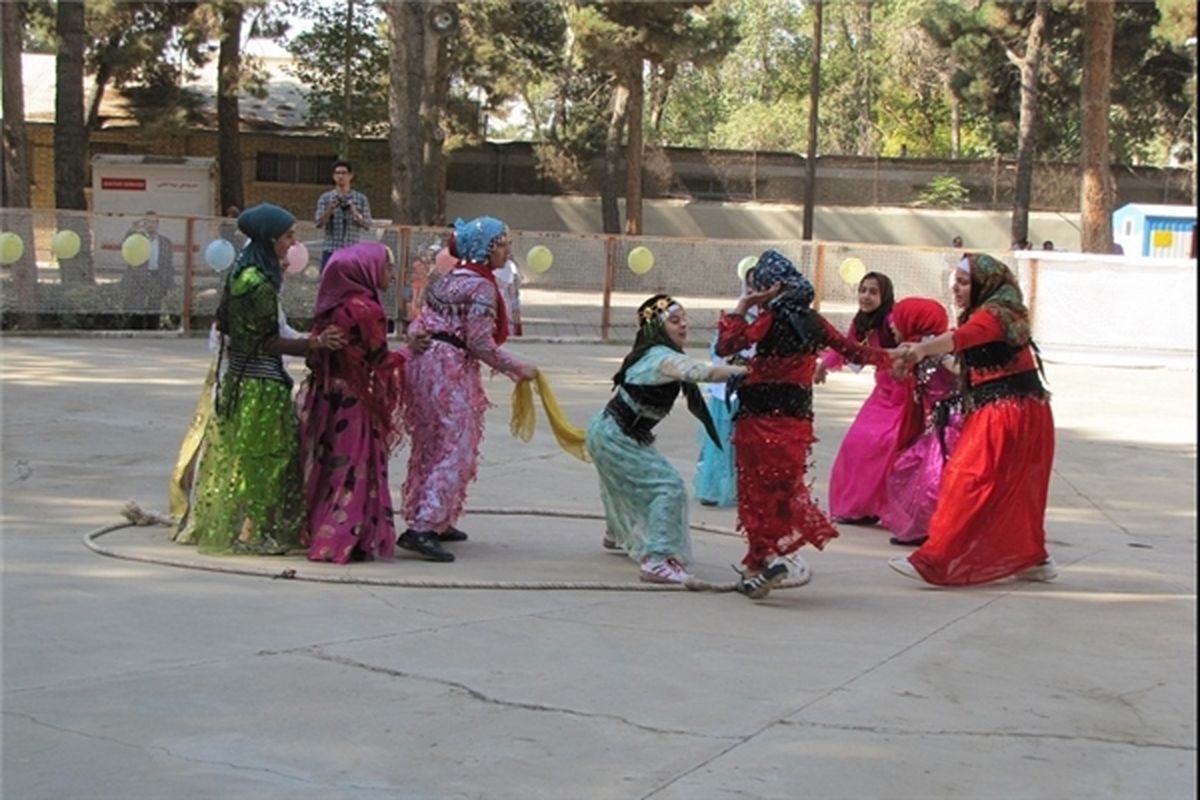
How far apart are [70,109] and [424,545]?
58.6 ft

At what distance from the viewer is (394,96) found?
25.1 m

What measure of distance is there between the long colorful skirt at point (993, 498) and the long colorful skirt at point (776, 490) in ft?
2.41

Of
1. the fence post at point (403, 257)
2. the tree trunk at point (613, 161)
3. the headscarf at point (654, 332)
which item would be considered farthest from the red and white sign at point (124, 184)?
the headscarf at point (654, 332)

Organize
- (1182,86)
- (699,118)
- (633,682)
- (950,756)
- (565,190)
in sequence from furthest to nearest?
1. (699,118)
2. (565,190)
3. (1182,86)
4. (633,682)
5. (950,756)

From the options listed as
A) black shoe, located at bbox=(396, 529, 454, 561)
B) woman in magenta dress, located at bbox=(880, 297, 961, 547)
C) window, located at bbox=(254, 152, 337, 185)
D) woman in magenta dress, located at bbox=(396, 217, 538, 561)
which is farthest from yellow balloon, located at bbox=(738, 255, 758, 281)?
window, located at bbox=(254, 152, 337, 185)

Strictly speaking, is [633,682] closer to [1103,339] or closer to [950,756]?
[950,756]

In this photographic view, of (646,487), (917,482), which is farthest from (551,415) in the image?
(917,482)

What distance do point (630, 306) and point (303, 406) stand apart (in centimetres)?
1359

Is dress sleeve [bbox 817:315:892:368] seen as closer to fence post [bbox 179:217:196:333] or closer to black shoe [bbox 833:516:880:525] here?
black shoe [bbox 833:516:880:525]

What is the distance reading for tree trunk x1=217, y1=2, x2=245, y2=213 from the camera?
3353 cm

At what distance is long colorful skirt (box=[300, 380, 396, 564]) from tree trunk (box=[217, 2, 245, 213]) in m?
26.9

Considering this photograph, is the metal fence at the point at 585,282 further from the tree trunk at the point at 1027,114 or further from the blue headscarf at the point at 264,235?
the tree trunk at the point at 1027,114

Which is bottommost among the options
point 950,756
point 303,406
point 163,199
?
point 950,756

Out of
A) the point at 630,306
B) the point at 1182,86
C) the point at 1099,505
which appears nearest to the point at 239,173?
the point at 630,306
